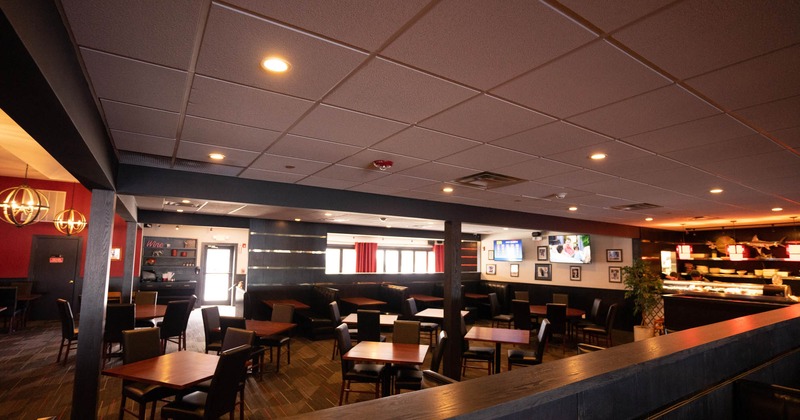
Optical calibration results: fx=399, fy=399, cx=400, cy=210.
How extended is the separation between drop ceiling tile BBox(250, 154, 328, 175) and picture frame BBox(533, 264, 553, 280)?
9.23m

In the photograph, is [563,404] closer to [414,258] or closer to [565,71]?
[565,71]

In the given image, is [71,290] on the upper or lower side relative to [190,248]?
lower

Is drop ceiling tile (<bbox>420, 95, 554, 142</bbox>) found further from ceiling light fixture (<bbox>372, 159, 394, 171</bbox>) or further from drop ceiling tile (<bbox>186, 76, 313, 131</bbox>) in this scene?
ceiling light fixture (<bbox>372, 159, 394, 171</bbox>)

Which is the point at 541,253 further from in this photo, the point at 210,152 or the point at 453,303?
the point at 210,152

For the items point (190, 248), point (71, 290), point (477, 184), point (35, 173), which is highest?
point (35, 173)

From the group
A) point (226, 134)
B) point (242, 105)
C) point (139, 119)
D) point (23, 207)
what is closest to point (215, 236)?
point (23, 207)

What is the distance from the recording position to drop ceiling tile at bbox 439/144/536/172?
345cm

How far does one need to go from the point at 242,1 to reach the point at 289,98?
3.05 feet

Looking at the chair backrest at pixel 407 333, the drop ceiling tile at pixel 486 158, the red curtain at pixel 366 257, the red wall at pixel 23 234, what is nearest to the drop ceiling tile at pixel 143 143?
the drop ceiling tile at pixel 486 158

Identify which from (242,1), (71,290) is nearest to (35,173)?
(71,290)

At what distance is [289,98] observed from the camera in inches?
94.5

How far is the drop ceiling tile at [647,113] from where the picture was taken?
7.52ft

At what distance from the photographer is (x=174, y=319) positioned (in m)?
6.44

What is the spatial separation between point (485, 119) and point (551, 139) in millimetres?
732
